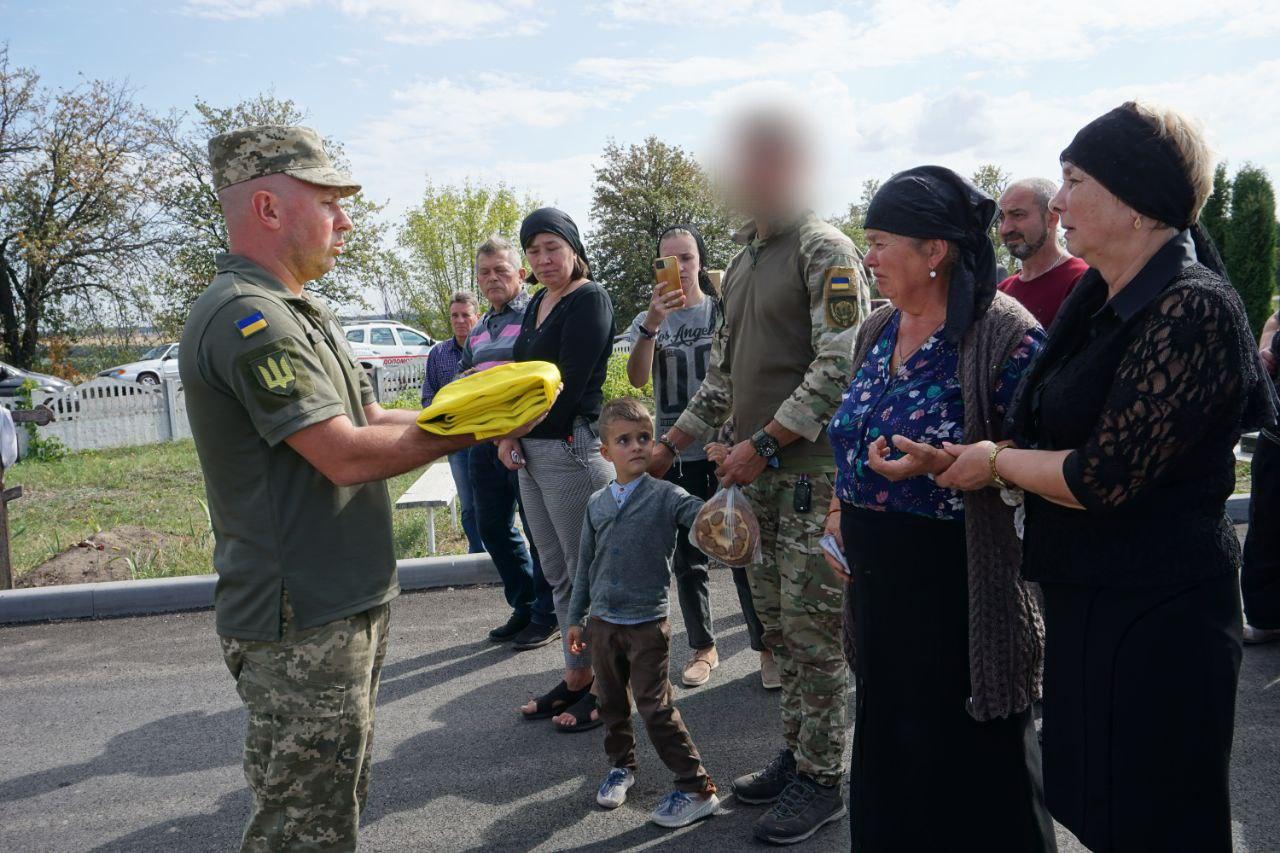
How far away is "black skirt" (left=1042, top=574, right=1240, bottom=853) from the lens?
2.03 metres

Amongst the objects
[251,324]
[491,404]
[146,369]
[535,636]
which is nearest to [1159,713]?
[491,404]

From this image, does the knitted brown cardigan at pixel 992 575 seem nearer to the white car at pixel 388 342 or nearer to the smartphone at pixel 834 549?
the smartphone at pixel 834 549

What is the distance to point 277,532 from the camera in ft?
7.43

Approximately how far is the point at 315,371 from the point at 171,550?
5.59 meters

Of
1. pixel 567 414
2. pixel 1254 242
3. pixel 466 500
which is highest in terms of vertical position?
pixel 1254 242

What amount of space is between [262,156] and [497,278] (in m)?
2.99

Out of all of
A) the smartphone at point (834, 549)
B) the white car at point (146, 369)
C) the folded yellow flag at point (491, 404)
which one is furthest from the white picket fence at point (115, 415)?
the smartphone at point (834, 549)

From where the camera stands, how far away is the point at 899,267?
2.54 meters

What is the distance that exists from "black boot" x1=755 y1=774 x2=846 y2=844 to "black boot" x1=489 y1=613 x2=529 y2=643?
7.63 feet

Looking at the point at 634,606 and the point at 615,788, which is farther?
the point at 615,788

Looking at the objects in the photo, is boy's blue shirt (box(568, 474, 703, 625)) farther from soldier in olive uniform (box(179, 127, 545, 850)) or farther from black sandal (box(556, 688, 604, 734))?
soldier in olive uniform (box(179, 127, 545, 850))

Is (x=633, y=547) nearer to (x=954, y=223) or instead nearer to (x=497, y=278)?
(x=954, y=223)

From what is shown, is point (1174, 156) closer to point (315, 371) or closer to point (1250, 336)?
point (1250, 336)

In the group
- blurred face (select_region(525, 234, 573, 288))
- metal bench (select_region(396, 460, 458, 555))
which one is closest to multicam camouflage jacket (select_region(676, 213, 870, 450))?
blurred face (select_region(525, 234, 573, 288))
